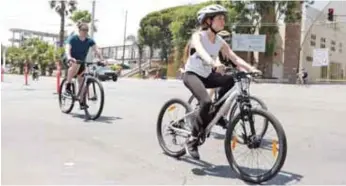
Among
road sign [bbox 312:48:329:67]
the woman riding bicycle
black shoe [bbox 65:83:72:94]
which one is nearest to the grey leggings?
the woman riding bicycle

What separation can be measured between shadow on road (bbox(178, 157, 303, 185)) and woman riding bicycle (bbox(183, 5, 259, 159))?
0.25m

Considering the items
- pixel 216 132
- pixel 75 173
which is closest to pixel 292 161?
pixel 216 132

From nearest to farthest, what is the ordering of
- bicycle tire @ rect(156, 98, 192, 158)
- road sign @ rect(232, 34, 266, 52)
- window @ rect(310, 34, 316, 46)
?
bicycle tire @ rect(156, 98, 192, 158)
road sign @ rect(232, 34, 266, 52)
window @ rect(310, 34, 316, 46)

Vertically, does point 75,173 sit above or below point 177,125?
below

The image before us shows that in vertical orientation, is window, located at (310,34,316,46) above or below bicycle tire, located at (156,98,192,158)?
above

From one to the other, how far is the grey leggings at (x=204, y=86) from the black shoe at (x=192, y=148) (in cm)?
8

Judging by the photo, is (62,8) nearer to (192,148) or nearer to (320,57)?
(320,57)

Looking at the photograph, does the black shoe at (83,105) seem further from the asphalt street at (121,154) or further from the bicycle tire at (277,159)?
the bicycle tire at (277,159)

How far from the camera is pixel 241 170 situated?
4719 millimetres

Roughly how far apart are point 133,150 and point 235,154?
1525 millimetres

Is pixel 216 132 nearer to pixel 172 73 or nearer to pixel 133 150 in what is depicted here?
pixel 133 150

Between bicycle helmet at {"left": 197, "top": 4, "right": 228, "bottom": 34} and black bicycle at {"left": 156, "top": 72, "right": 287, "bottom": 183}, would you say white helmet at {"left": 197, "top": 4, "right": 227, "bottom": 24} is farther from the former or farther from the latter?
black bicycle at {"left": 156, "top": 72, "right": 287, "bottom": 183}

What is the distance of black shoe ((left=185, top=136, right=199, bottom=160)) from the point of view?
539cm

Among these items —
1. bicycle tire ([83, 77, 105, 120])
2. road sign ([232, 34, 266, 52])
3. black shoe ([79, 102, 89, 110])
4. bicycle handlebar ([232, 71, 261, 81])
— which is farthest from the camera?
road sign ([232, 34, 266, 52])
